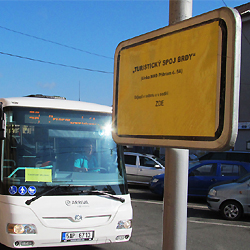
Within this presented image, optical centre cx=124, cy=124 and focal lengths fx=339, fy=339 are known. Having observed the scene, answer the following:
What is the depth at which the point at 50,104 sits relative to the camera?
593 centimetres

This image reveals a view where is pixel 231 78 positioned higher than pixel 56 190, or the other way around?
pixel 231 78

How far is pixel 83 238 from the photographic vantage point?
5.22 m

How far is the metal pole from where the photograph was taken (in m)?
2.04

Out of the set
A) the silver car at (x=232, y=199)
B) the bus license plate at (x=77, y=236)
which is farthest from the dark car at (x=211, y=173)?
the bus license plate at (x=77, y=236)

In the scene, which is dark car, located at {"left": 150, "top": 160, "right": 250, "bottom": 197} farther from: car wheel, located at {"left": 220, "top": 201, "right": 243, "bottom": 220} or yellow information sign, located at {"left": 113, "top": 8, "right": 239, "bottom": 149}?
yellow information sign, located at {"left": 113, "top": 8, "right": 239, "bottom": 149}

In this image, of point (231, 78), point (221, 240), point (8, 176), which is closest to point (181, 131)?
point (231, 78)

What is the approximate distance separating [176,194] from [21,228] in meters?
3.61

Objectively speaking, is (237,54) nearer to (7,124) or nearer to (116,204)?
(116,204)

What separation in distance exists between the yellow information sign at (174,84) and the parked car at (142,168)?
1401 cm

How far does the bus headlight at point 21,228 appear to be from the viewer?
4949 mm

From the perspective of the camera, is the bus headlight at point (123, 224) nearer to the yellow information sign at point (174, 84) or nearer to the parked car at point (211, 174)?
the yellow information sign at point (174, 84)

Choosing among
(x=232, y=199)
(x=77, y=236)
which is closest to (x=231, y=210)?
(x=232, y=199)

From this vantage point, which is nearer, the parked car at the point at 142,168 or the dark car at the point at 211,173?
the dark car at the point at 211,173

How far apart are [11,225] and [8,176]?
0.79 m
